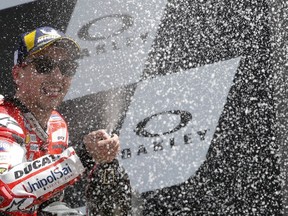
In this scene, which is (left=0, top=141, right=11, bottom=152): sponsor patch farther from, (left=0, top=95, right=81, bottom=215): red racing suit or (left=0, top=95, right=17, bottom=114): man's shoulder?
(left=0, top=95, right=17, bottom=114): man's shoulder

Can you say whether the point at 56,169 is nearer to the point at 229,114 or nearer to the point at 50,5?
the point at 229,114

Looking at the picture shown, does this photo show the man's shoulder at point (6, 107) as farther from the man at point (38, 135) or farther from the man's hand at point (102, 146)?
the man's hand at point (102, 146)

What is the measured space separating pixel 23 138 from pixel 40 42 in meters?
0.51

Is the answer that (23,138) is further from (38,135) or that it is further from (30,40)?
(30,40)

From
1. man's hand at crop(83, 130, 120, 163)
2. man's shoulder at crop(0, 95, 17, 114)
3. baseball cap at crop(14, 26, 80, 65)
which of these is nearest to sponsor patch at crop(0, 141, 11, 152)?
→ man's shoulder at crop(0, 95, 17, 114)

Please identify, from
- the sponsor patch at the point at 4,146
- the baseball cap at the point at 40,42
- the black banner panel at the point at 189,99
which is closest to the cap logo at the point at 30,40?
the baseball cap at the point at 40,42

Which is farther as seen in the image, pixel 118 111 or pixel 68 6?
pixel 68 6

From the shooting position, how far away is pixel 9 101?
2639mm

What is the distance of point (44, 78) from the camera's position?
2766 millimetres

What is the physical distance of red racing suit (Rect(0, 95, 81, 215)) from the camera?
2.37 metres

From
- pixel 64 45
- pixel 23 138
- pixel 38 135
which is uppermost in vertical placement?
pixel 64 45

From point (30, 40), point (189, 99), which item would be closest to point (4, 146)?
point (30, 40)

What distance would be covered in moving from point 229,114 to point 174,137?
1.32ft

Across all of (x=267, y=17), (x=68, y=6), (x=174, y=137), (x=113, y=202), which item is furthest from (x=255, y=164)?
(x=68, y=6)
